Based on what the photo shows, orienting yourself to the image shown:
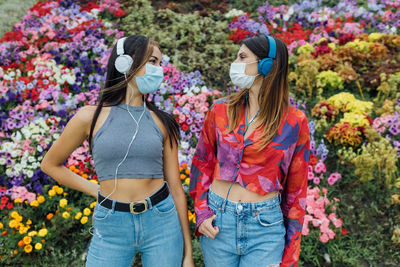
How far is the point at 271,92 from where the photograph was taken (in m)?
2.13

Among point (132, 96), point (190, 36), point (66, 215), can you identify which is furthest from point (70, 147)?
point (190, 36)

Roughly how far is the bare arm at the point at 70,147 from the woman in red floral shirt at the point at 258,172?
2.56 feet

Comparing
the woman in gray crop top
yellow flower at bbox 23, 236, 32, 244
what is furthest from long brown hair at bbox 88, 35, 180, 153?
yellow flower at bbox 23, 236, 32, 244

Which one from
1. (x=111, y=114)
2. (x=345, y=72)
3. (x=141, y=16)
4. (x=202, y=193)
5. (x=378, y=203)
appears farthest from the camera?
(x=141, y=16)

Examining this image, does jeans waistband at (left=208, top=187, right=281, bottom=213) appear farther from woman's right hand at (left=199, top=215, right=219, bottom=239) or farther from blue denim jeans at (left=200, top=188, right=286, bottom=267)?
woman's right hand at (left=199, top=215, right=219, bottom=239)

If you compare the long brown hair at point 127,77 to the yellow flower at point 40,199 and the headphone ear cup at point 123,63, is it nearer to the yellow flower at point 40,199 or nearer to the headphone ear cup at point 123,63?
the headphone ear cup at point 123,63

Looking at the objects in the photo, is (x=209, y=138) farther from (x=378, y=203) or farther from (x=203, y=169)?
(x=378, y=203)

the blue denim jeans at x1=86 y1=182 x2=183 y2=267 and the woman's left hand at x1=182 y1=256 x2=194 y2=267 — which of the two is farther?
the woman's left hand at x1=182 y1=256 x2=194 y2=267

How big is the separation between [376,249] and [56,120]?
4.15 m

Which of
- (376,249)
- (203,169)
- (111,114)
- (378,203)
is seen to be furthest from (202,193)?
(378,203)

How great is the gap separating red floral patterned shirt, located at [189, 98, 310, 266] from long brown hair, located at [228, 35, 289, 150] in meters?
0.04

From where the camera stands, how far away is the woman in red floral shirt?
203cm

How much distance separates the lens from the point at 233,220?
2.04 metres

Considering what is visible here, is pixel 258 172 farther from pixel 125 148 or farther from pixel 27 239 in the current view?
pixel 27 239
